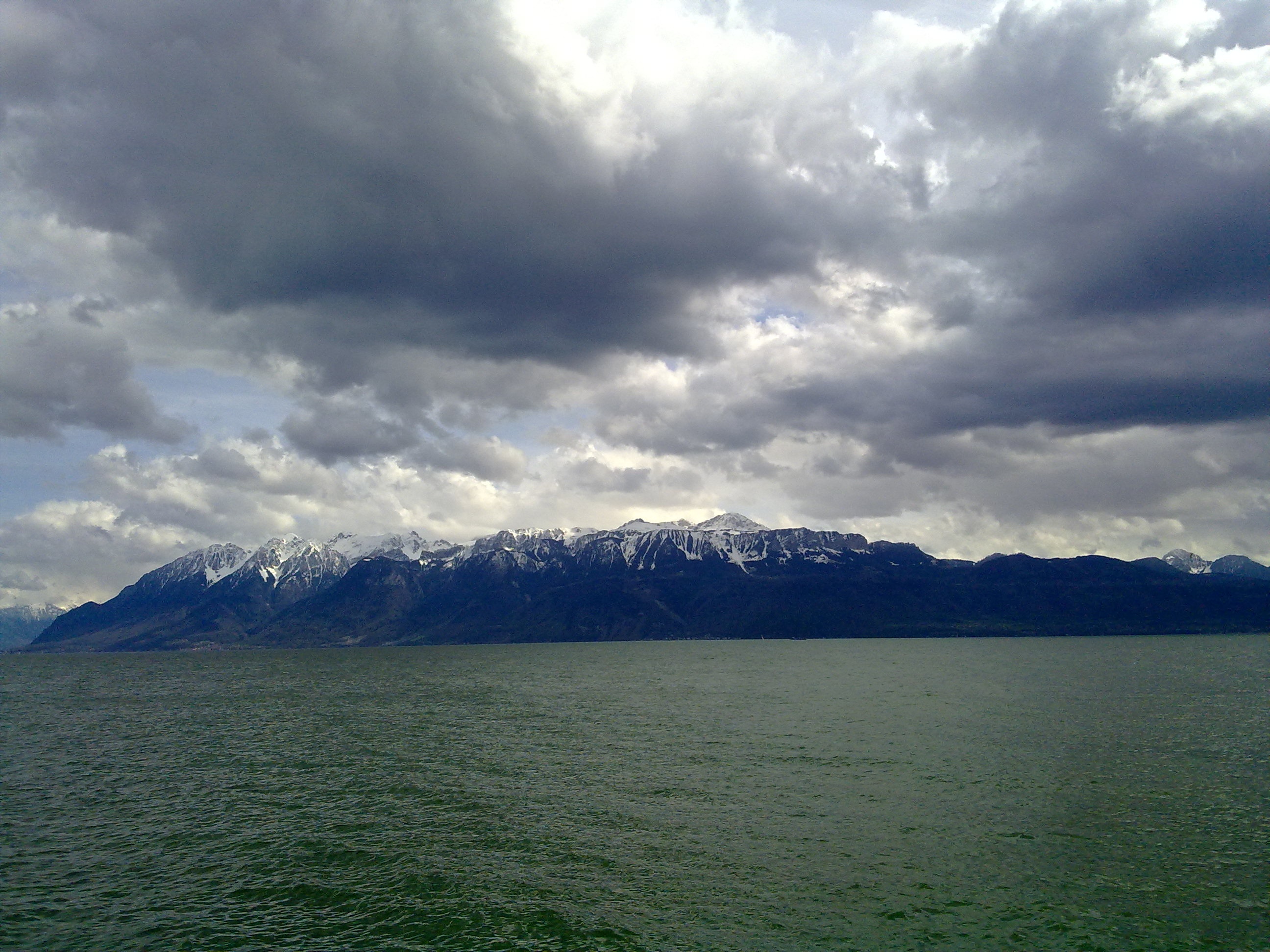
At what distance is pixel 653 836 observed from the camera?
5081 cm

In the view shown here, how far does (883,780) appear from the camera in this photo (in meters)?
65.5

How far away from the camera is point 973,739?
284ft

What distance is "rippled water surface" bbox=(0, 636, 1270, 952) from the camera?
121 feet

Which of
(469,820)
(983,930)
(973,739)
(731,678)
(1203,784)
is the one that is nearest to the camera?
(983,930)

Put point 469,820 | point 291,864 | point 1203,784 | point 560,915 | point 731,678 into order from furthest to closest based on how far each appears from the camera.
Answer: point 731,678 → point 1203,784 → point 469,820 → point 291,864 → point 560,915

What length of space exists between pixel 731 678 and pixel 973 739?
382 ft

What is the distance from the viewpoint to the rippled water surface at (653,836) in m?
36.8

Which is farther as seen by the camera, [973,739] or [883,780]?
[973,739]

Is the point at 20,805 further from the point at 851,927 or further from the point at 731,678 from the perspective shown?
the point at 731,678

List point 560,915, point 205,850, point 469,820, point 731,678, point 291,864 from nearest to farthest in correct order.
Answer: point 560,915
point 291,864
point 205,850
point 469,820
point 731,678

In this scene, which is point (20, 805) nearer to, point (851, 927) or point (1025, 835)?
point (851, 927)

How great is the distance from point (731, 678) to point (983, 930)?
168m

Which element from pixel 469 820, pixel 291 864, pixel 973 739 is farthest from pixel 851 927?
pixel 973 739

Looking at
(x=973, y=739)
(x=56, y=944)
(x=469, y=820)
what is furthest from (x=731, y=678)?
(x=56, y=944)
